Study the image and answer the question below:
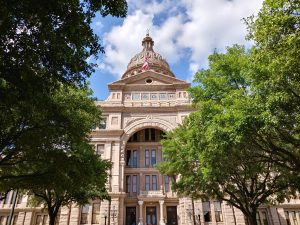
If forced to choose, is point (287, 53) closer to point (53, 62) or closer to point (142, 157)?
point (53, 62)

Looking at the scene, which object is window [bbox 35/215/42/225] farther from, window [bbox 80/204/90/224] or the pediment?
the pediment

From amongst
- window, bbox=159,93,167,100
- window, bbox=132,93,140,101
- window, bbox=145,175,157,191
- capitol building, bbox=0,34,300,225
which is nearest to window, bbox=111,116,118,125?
capitol building, bbox=0,34,300,225

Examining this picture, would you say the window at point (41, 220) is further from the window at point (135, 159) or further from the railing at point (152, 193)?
the window at point (135, 159)

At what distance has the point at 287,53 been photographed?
970cm

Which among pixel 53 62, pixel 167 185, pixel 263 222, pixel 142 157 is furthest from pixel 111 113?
pixel 53 62

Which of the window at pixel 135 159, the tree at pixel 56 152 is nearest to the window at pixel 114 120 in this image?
the window at pixel 135 159

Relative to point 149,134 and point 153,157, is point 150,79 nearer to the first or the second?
point 149,134

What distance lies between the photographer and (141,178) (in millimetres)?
33406

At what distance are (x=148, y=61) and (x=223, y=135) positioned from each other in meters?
41.3

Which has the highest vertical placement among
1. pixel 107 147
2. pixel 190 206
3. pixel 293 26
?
pixel 107 147

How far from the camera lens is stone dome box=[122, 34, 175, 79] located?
50.8 metres

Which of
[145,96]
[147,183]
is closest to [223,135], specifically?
[147,183]

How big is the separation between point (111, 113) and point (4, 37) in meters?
28.1

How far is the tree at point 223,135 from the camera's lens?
1183 cm
